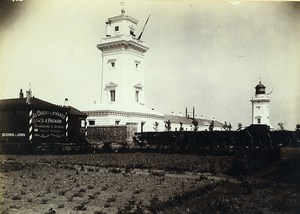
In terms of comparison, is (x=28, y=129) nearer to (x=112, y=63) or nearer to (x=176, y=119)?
(x=112, y=63)

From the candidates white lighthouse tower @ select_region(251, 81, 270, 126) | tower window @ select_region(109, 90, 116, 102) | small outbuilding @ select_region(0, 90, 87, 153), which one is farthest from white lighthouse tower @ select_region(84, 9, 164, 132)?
white lighthouse tower @ select_region(251, 81, 270, 126)

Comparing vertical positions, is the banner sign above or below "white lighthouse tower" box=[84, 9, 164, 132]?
below

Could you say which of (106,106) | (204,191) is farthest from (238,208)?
(106,106)

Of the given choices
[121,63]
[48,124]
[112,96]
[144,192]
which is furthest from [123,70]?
[144,192]

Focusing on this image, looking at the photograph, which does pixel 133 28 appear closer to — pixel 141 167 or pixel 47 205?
pixel 141 167

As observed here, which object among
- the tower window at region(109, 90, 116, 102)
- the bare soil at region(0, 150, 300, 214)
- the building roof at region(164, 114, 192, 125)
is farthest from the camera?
the building roof at region(164, 114, 192, 125)

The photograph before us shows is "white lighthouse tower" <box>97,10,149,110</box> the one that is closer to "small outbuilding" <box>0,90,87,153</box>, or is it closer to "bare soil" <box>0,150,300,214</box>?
"small outbuilding" <box>0,90,87,153</box>

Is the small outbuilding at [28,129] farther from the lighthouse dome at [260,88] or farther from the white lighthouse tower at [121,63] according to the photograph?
the lighthouse dome at [260,88]
